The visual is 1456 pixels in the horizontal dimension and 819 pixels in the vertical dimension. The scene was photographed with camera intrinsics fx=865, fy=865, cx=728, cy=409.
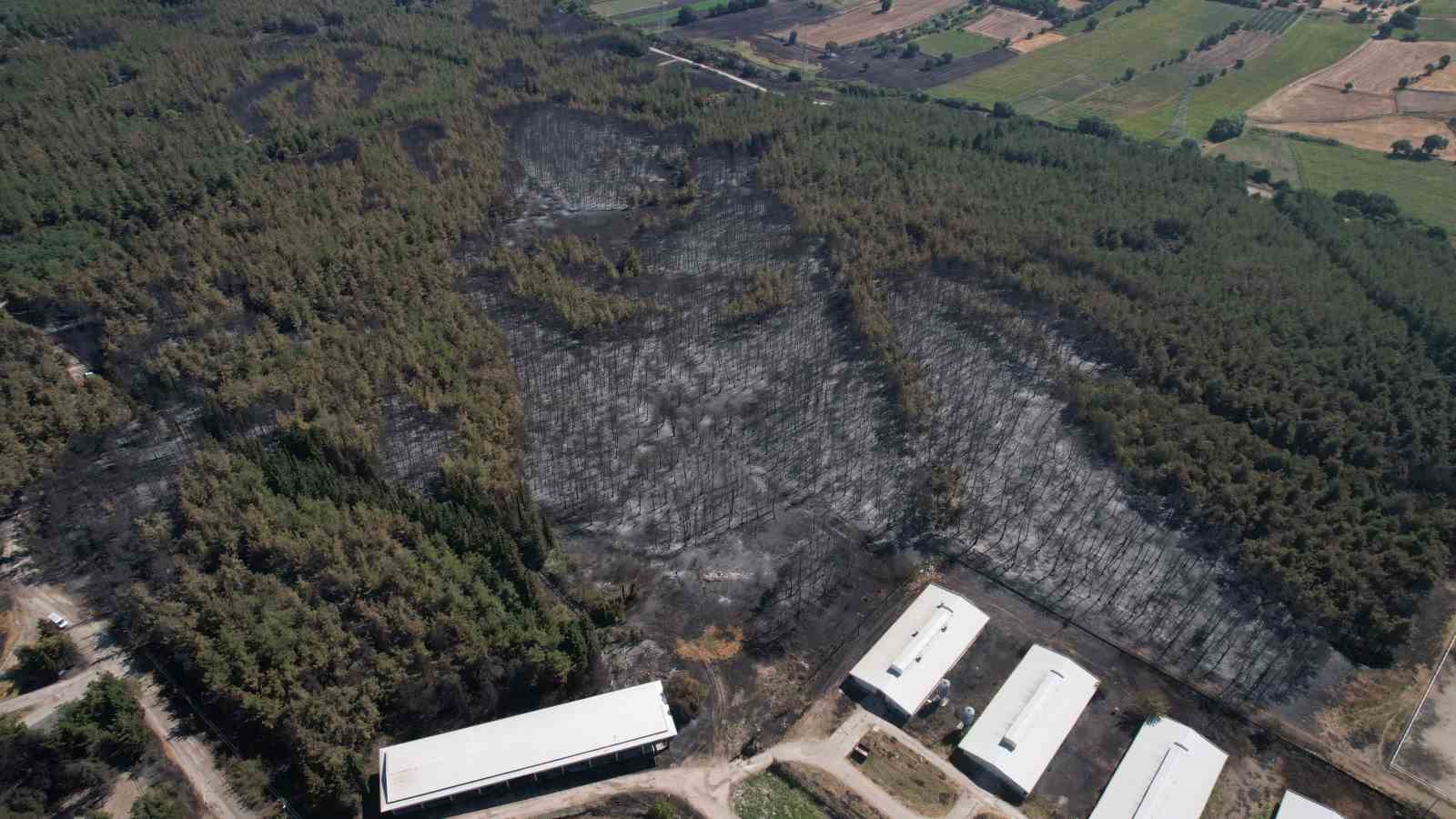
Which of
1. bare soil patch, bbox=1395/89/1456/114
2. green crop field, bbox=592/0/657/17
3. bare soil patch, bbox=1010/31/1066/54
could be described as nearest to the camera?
bare soil patch, bbox=1395/89/1456/114

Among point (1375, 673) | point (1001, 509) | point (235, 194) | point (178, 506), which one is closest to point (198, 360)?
point (178, 506)

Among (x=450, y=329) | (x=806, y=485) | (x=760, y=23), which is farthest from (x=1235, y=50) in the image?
(x=450, y=329)

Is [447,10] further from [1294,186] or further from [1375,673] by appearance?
[1375,673]

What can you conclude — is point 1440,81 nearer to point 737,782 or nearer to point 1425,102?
point 1425,102

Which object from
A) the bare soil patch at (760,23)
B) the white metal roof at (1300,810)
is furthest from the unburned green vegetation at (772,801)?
the bare soil patch at (760,23)

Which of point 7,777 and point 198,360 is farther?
point 198,360

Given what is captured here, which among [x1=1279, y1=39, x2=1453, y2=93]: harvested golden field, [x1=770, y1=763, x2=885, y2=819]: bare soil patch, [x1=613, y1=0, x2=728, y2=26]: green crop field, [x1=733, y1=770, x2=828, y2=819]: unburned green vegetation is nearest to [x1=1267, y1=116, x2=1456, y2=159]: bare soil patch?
[x1=1279, y1=39, x2=1453, y2=93]: harvested golden field

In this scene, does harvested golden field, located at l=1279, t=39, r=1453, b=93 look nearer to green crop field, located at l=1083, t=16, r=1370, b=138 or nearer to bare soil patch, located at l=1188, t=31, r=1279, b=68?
green crop field, located at l=1083, t=16, r=1370, b=138
